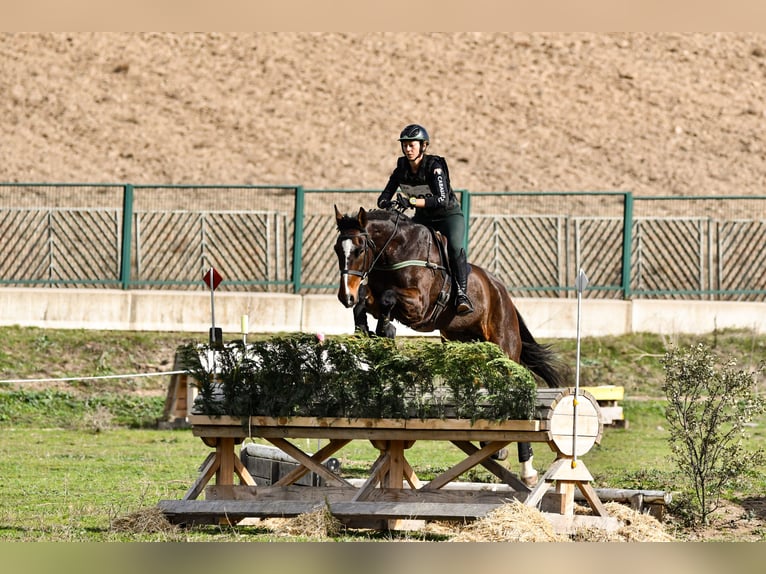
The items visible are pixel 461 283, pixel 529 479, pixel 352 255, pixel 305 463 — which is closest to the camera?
pixel 305 463

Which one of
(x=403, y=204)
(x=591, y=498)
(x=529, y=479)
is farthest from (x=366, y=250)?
(x=529, y=479)

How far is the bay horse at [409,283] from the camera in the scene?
1083 cm

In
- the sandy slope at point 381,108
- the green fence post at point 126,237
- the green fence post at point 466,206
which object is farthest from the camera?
the sandy slope at point 381,108

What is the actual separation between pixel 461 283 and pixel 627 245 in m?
12.4

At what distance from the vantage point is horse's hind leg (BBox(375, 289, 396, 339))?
11320 mm

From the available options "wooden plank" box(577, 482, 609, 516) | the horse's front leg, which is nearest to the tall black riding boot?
the horse's front leg

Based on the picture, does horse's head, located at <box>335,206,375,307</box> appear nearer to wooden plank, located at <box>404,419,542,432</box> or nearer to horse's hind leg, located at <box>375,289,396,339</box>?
horse's hind leg, located at <box>375,289,396,339</box>

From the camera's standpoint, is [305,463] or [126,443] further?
[126,443]

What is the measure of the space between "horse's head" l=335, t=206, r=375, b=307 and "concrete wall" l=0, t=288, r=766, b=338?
12.0 metres

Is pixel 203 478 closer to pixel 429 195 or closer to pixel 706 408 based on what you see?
pixel 429 195

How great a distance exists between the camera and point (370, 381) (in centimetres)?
A: 968

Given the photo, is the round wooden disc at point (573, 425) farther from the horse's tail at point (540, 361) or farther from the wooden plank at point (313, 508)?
the horse's tail at point (540, 361)

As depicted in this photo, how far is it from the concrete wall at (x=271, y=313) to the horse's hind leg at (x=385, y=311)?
11.4 meters

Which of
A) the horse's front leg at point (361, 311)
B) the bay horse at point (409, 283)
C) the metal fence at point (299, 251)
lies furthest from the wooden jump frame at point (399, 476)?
the metal fence at point (299, 251)
